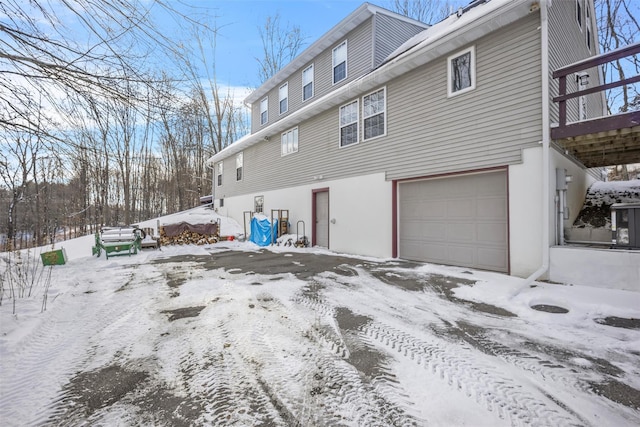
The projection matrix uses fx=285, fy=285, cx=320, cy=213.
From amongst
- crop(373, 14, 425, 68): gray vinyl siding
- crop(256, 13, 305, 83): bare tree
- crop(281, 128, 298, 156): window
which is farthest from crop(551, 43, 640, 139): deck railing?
crop(256, 13, 305, 83): bare tree

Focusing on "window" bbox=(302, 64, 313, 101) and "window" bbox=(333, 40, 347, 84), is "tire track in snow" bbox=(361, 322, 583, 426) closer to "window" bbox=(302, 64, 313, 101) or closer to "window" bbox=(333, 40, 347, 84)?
"window" bbox=(333, 40, 347, 84)

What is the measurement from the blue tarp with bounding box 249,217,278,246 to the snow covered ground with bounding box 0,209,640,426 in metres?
6.18

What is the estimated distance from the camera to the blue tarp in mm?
10797

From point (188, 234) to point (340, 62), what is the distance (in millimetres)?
8802

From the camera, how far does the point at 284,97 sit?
13250 mm

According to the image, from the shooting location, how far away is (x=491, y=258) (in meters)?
5.66

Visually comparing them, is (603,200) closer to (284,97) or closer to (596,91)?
(596,91)

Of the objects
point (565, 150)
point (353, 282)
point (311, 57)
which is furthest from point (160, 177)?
point (565, 150)

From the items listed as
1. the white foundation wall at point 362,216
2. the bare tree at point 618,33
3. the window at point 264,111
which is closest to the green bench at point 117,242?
the white foundation wall at point 362,216

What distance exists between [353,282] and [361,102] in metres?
5.66

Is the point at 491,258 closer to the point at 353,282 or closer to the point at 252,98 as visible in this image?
the point at 353,282

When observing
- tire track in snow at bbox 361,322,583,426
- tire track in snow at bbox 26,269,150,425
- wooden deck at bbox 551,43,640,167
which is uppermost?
wooden deck at bbox 551,43,640,167

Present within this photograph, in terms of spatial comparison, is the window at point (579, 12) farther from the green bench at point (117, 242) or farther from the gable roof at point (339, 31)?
the green bench at point (117, 242)

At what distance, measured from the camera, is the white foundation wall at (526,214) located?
16.1 ft
